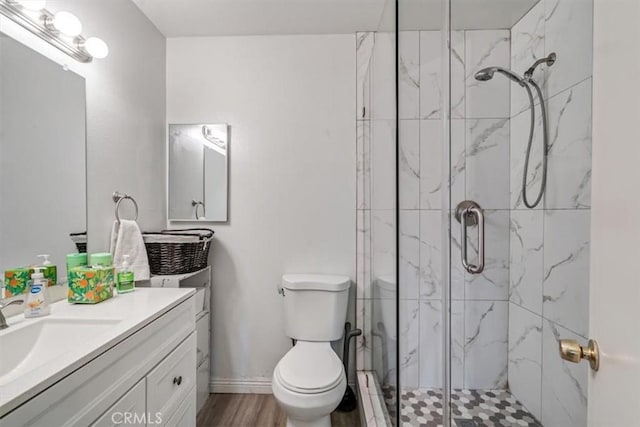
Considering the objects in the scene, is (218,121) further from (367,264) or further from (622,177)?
(622,177)

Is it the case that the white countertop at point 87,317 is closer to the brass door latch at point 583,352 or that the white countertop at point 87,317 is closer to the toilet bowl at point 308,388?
the toilet bowl at point 308,388

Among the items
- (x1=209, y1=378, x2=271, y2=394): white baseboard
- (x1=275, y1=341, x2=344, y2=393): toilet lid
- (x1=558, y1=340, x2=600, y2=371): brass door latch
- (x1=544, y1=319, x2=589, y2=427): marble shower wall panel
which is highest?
(x1=558, y1=340, x2=600, y2=371): brass door latch

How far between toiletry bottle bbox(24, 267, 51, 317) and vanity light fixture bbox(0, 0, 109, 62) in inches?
36.0

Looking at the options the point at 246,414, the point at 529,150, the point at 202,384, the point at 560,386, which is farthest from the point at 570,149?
the point at 202,384

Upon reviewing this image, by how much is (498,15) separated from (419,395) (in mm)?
1710

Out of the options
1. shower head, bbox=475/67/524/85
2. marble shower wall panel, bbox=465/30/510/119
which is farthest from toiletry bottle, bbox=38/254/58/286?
shower head, bbox=475/67/524/85

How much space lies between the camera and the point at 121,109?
1.62m

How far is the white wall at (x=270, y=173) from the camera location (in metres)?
1.97

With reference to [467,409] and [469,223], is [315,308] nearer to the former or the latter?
[467,409]

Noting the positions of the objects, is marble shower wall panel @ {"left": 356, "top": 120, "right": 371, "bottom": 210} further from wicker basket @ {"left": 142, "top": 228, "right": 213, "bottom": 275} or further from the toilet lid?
wicker basket @ {"left": 142, "top": 228, "right": 213, "bottom": 275}

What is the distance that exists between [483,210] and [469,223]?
0.14m

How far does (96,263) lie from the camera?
1.28 m

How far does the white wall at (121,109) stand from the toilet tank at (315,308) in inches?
39.9

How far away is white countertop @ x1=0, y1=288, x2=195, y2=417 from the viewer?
60cm
